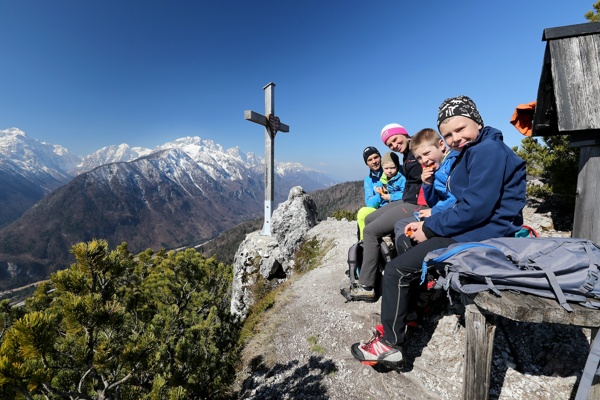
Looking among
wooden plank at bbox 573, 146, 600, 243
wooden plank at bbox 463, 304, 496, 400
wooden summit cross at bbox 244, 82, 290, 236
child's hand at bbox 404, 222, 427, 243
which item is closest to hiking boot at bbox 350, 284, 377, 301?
child's hand at bbox 404, 222, 427, 243

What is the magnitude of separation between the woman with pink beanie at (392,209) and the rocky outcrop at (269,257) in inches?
220

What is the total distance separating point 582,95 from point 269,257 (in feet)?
30.1

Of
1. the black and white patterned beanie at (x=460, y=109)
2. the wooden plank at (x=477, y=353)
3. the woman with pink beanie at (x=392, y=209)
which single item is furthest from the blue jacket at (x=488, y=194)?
the woman with pink beanie at (x=392, y=209)

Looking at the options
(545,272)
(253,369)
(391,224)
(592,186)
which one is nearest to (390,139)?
(391,224)

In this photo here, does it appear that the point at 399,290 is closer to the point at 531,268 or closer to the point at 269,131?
the point at 531,268

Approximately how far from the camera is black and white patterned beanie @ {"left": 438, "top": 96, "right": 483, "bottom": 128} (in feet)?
9.83

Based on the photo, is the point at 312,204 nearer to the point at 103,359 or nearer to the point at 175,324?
the point at 175,324

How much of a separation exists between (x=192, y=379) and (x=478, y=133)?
501 centimetres

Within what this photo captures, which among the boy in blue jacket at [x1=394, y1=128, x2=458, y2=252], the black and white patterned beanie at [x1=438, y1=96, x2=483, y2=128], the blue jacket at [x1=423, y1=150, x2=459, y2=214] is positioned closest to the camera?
the black and white patterned beanie at [x1=438, y1=96, x2=483, y2=128]

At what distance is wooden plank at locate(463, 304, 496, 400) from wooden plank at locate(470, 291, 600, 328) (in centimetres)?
30

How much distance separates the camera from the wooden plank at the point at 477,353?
2.26 m

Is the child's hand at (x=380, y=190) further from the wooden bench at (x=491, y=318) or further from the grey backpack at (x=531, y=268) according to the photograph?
the wooden bench at (x=491, y=318)

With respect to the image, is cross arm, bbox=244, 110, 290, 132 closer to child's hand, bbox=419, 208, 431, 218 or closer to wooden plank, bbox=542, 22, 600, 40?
child's hand, bbox=419, 208, 431, 218

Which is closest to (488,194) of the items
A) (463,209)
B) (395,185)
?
(463,209)
